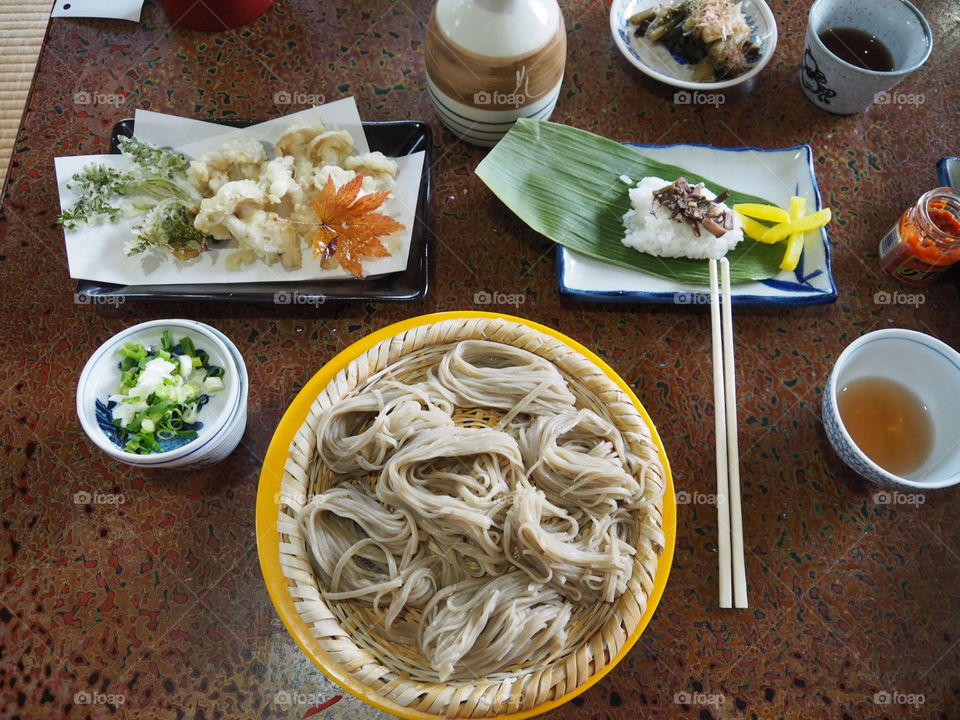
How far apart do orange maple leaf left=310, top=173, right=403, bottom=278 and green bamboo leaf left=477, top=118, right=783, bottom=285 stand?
1.20ft

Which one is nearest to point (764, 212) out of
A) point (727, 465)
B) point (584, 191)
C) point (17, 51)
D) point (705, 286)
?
point (705, 286)

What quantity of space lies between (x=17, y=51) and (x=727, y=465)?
3.58 metres

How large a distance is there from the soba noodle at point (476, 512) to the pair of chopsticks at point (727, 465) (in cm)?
31

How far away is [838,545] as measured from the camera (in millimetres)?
1862

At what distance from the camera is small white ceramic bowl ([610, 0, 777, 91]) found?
2.37 meters

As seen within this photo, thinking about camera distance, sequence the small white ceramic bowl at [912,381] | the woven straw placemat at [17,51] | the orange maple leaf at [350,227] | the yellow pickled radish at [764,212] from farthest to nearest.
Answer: the woven straw placemat at [17,51] < the yellow pickled radish at [764,212] < the orange maple leaf at [350,227] < the small white ceramic bowl at [912,381]

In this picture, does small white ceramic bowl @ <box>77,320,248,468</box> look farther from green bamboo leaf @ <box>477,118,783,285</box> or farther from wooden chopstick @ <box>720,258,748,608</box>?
wooden chopstick @ <box>720,258,748,608</box>

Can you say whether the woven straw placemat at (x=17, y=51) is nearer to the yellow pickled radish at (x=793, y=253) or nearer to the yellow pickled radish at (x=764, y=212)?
the yellow pickled radish at (x=764, y=212)

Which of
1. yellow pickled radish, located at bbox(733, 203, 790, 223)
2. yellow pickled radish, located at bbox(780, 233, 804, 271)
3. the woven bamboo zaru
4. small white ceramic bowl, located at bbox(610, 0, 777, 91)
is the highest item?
small white ceramic bowl, located at bbox(610, 0, 777, 91)

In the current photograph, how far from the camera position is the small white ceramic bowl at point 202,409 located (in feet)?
5.41

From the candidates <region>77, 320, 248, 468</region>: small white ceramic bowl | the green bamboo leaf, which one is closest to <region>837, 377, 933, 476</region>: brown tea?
the green bamboo leaf

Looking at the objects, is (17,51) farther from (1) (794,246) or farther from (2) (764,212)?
(1) (794,246)

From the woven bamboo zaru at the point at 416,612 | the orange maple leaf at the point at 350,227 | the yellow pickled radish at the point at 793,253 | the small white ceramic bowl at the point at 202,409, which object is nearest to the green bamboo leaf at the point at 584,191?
the yellow pickled radish at the point at 793,253

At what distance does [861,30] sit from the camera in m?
2.33
